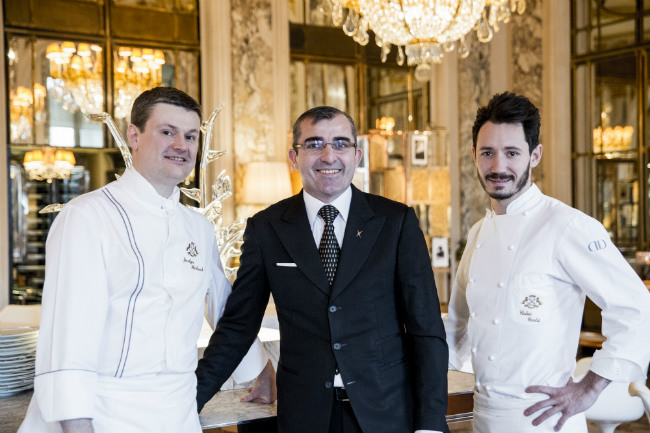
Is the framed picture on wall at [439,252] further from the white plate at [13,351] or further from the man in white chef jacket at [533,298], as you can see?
the white plate at [13,351]

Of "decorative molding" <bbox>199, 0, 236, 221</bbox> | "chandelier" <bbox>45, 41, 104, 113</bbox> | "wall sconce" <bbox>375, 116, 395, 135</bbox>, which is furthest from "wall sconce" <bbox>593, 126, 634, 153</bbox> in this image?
"chandelier" <bbox>45, 41, 104, 113</bbox>

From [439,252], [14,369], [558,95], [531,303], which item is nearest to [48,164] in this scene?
[439,252]

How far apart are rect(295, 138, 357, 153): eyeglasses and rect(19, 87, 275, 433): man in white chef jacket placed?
31cm

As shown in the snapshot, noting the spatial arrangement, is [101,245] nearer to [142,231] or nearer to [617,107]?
[142,231]

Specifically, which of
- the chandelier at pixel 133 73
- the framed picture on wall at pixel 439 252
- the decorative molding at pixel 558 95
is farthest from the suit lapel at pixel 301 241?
the decorative molding at pixel 558 95

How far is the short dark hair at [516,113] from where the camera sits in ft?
7.02

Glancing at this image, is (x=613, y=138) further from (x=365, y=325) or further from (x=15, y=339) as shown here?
(x=15, y=339)

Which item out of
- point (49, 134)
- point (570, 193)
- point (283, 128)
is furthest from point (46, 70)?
point (570, 193)

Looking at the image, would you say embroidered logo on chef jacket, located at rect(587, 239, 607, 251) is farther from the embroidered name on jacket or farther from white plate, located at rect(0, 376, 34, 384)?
white plate, located at rect(0, 376, 34, 384)

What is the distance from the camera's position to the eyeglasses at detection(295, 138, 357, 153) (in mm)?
2008

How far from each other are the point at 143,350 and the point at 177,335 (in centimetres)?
10

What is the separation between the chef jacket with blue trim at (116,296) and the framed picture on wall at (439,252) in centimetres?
648

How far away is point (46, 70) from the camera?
732 cm

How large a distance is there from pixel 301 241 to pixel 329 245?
→ 8 centimetres
